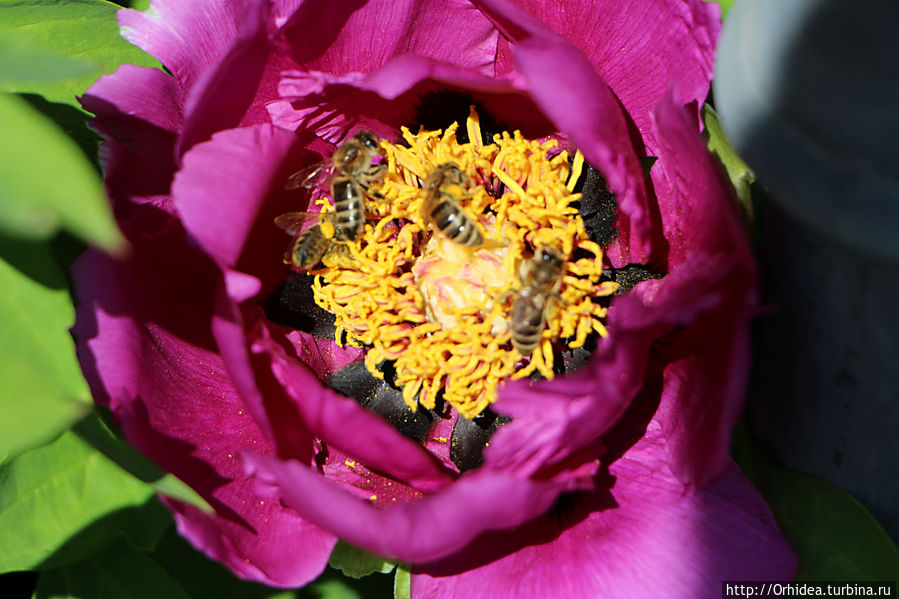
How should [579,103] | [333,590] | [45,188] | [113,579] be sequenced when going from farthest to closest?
[333,590], [113,579], [579,103], [45,188]

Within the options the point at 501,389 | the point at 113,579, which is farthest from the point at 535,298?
the point at 113,579

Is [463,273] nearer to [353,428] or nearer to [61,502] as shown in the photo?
[353,428]

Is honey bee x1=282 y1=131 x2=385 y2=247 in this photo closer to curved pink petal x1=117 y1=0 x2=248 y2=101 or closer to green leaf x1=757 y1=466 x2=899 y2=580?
curved pink petal x1=117 y1=0 x2=248 y2=101

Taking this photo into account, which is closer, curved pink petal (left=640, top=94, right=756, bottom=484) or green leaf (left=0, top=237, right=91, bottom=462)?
curved pink petal (left=640, top=94, right=756, bottom=484)

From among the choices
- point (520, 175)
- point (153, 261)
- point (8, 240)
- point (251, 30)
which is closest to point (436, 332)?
point (520, 175)

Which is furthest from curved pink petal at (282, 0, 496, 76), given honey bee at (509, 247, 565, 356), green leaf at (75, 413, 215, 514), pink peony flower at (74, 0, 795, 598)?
green leaf at (75, 413, 215, 514)

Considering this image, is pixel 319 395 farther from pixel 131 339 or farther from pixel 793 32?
pixel 793 32
